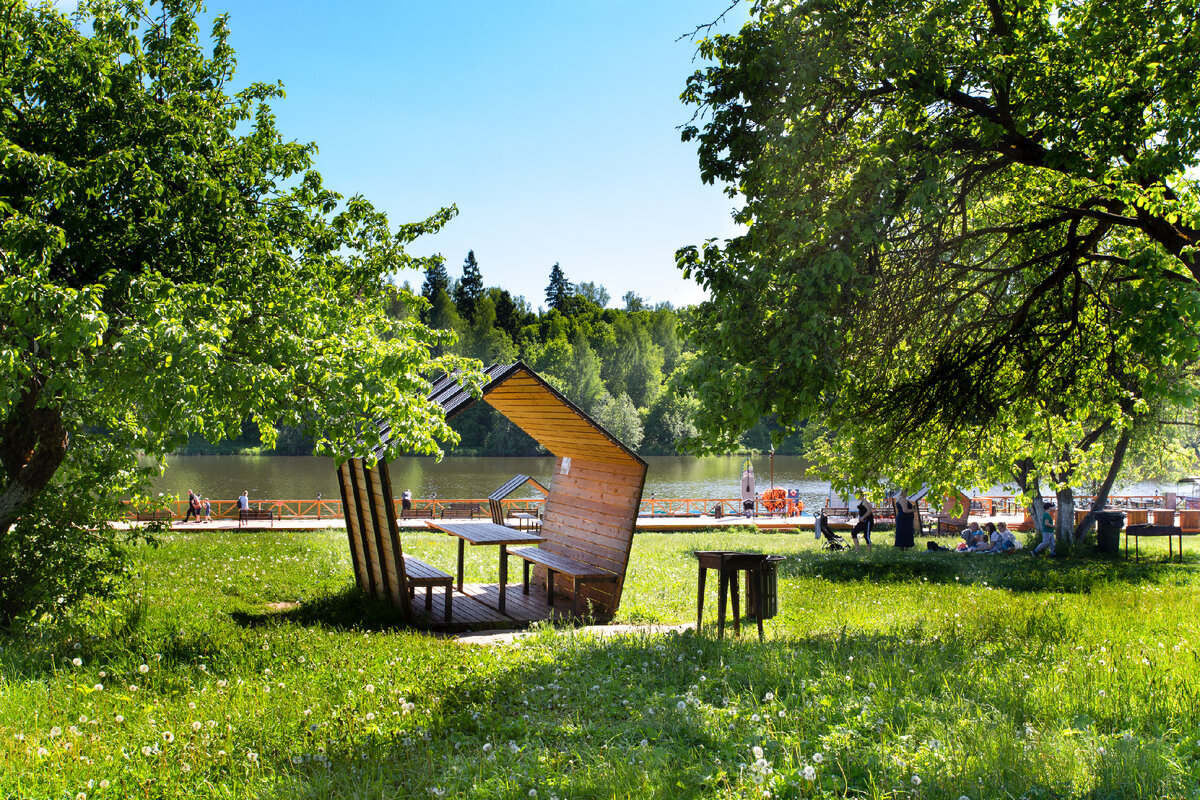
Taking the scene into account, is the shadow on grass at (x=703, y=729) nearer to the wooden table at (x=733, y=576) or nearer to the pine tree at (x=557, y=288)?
the wooden table at (x=733, y=576)

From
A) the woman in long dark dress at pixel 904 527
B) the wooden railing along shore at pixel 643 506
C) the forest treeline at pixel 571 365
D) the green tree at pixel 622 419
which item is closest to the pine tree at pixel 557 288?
the forest treeline at pixel 571 365

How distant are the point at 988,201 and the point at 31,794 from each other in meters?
12.3

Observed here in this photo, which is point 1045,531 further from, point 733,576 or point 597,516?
point 733,576

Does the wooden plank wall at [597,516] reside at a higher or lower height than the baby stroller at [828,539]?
higher

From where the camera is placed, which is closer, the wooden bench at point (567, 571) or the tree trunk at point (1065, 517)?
the wooden bench at point (567, 571)

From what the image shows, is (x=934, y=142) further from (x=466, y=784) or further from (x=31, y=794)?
(x=31, y=794)

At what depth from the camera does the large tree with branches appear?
7.59 meters

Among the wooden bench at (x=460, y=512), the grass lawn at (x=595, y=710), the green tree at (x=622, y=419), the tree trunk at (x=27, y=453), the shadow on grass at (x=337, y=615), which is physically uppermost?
the green tree at (x=622, y=419)

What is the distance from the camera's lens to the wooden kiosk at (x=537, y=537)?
951 centimetres

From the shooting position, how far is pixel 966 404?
10055 mm

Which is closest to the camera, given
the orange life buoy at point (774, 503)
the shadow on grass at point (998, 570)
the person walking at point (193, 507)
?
the shadow on grass at point (998, 570)

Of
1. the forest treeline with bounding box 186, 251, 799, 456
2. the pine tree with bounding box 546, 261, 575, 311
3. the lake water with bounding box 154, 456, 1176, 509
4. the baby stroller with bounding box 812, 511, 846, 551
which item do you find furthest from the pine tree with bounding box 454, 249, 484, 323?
the baby stroller with bounding box 812, 511, 846, 551

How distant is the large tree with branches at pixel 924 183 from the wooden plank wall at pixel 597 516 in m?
1.82

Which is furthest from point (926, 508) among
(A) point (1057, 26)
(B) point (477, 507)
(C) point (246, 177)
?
(C) point (246, 177)
